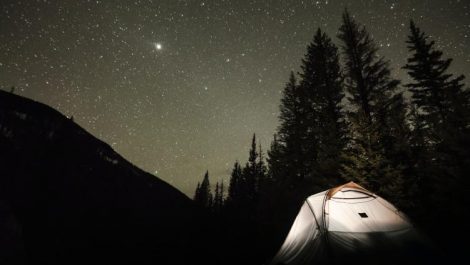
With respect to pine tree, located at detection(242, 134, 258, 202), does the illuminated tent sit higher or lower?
lower

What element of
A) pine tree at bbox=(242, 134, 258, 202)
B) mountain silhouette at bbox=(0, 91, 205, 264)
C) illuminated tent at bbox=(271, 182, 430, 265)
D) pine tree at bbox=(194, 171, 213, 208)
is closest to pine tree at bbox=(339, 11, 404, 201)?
illuminated tent at bbox=(271, 182, 430, 265)

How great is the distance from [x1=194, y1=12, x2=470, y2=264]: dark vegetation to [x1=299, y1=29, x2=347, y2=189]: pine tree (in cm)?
7

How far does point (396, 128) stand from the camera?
11.5m

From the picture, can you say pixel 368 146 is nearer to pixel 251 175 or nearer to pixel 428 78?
pixel 428 78

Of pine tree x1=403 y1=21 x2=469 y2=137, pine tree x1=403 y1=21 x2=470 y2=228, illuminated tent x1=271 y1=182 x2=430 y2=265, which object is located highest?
pine tree x1=403 y1=21 x2=469 y2=137

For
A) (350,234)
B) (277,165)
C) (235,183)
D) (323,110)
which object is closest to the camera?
(350,234)

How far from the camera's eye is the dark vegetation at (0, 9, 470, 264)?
9133 mm

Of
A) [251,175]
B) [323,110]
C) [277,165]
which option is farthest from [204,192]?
[323,110]

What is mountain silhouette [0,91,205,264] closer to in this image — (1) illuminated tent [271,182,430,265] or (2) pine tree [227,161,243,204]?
(1) illuminated tent [271,182,430,265]

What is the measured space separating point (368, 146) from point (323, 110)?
5.81m

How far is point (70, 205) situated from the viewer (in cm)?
1784

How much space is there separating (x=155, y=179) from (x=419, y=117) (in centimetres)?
3300

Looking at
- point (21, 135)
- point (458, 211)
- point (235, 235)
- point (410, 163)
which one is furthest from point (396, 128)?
point (21, 135)

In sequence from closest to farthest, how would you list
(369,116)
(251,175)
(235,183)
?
1. (369,116)
2. (251,175)
3. (235,183)
